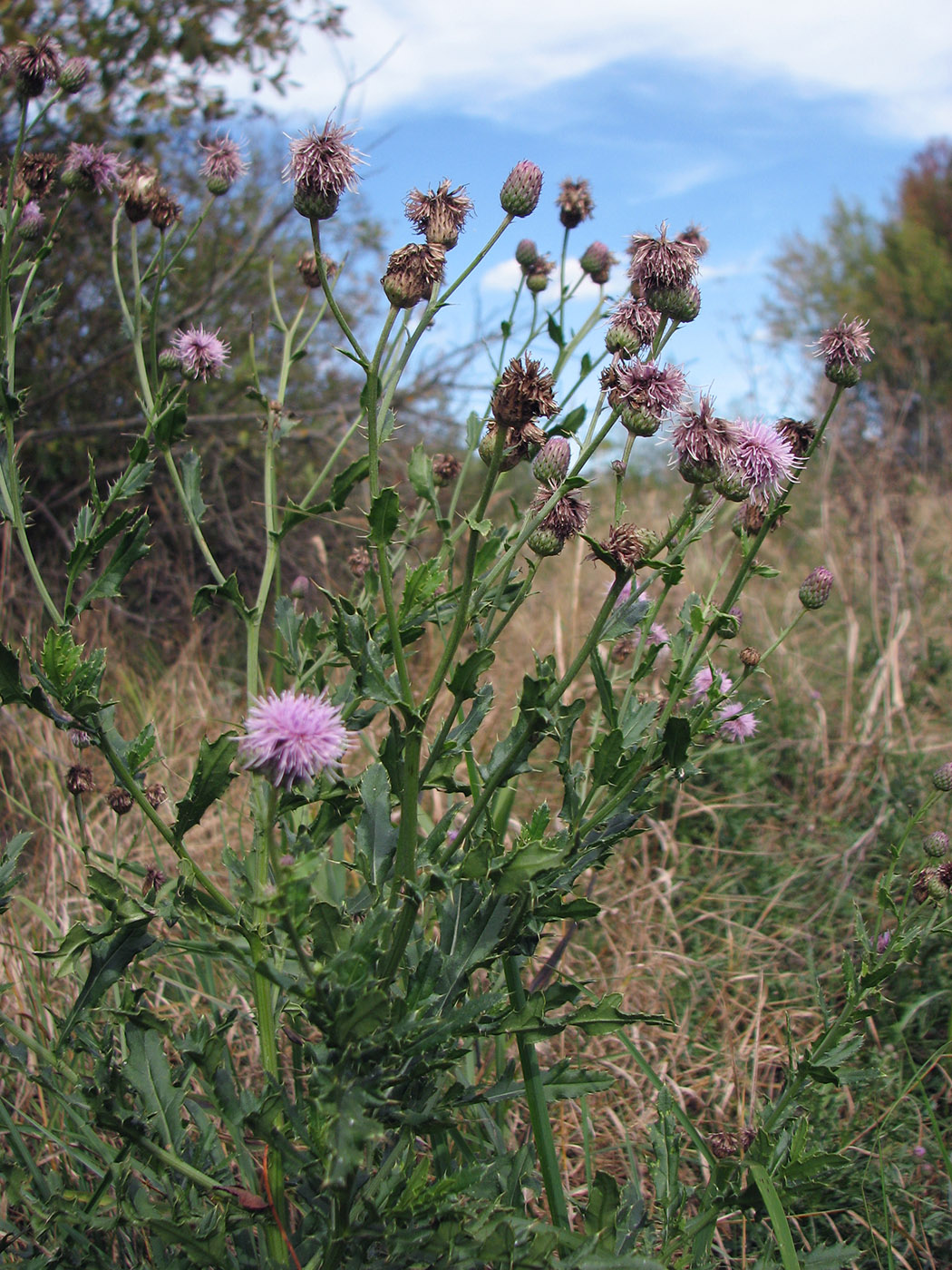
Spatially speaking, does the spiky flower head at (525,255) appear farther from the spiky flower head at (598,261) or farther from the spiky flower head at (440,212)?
the spiky flower head at (440,212)

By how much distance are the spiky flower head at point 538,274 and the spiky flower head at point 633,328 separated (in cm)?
92

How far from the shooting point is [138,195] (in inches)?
85.1

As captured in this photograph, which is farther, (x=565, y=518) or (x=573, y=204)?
(x=573, y=204)

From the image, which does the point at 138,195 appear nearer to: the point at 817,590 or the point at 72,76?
the point at 72,76

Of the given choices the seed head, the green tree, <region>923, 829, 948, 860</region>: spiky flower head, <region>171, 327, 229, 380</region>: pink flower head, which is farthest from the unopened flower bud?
the green tree

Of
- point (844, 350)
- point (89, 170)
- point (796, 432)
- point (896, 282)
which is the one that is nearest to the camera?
point (796, 432)

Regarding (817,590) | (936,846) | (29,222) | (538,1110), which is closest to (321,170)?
(29,222)

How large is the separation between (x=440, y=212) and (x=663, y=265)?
0.38 m

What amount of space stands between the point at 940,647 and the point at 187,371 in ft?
14.5

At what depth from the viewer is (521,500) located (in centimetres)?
804

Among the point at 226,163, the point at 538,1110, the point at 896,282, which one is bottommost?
the point at 538,1110

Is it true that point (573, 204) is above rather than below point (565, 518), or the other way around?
above

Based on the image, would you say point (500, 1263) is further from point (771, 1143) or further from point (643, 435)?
point (643, 435)

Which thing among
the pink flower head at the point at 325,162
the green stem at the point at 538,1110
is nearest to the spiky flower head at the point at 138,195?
the pink flower head at the point at 325,162
